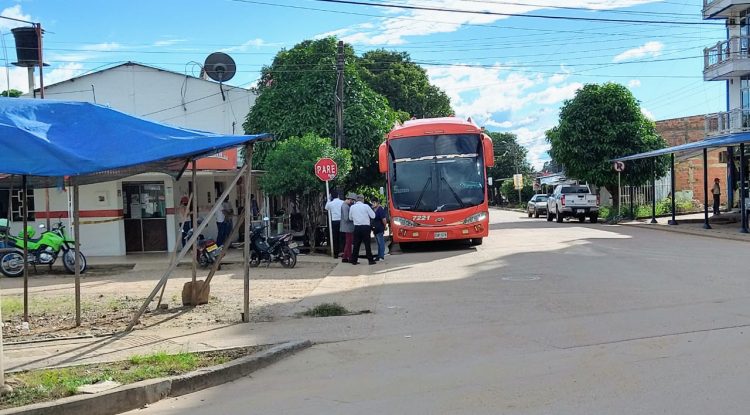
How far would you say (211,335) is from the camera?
27.3 feet

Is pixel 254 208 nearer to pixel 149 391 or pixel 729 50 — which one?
pixel 149 391

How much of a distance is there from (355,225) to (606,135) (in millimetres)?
21236

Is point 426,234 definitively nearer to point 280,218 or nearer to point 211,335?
point 280,218

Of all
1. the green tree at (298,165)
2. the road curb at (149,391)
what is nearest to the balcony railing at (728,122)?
the green tree at (298,165)

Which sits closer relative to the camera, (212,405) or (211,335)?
(212,405)

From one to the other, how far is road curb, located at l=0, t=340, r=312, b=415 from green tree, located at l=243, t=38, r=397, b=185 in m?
16.4

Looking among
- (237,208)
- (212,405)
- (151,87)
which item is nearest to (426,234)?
(237,208)

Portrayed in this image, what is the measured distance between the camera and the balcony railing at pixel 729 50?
31141mm

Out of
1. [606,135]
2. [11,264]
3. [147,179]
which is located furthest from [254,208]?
[606,135]

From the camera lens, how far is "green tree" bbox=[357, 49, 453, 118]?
5103cm

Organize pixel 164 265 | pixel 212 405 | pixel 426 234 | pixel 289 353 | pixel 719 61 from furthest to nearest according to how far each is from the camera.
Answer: pixel 719 61
pixel 426 234
pixel 164 265
pixel 289 353
pixel 212 405

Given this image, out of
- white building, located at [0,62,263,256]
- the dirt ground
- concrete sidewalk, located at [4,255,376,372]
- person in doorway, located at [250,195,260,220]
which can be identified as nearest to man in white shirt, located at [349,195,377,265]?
the dirt ground

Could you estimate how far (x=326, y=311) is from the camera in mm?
9695

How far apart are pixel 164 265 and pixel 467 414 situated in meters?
13.7
